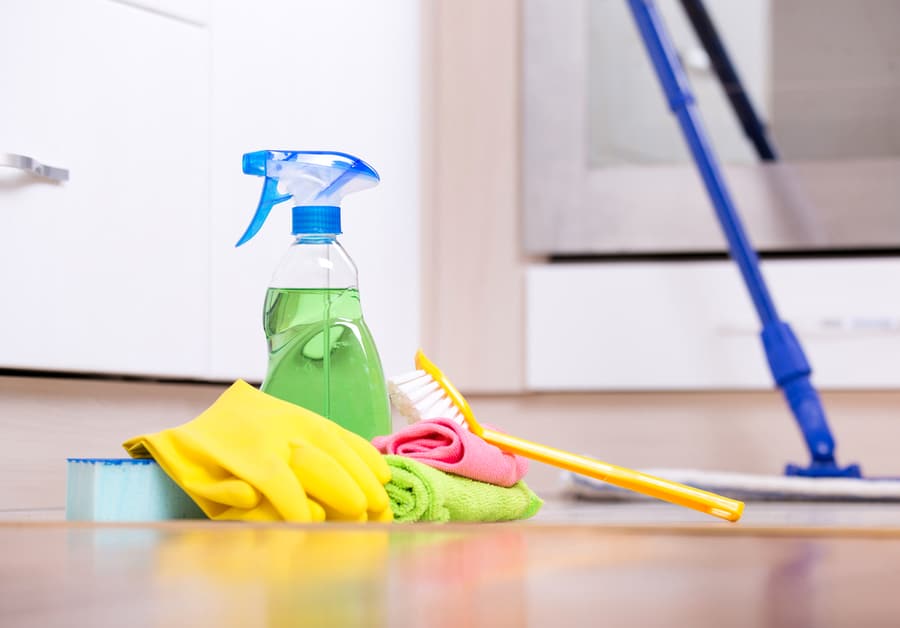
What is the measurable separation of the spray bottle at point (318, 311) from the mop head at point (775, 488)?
62 centimetres

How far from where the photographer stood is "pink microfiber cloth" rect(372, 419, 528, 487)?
57 centimetres

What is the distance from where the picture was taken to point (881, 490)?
1.18 metres

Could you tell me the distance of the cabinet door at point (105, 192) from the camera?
41.3 inches

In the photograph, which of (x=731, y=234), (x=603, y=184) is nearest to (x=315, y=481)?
(x=731, y=234)

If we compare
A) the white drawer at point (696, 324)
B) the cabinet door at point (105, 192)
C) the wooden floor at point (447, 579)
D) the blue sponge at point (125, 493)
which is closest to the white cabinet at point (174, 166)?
the cabinet door at point (105, 192)

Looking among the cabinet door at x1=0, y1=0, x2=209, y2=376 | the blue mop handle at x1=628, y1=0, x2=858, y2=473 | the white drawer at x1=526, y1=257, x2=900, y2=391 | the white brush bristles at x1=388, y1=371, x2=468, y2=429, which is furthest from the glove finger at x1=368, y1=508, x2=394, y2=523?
the white drawer at x1=526, y1=257, x2=900, y2=391

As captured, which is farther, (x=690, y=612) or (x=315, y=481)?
(x=315, y=481)

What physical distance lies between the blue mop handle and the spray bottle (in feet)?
2.78

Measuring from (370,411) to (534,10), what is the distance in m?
1.09

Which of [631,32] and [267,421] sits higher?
[631,32]

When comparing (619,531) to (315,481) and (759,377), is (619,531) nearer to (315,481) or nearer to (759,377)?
(315,481)

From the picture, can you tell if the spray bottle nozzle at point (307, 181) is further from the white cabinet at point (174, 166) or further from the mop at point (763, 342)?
the mop at point (763, 342)

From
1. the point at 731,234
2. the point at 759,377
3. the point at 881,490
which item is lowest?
the point at 881,490

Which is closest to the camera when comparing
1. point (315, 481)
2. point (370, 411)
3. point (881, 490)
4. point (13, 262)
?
point (315, 481)
